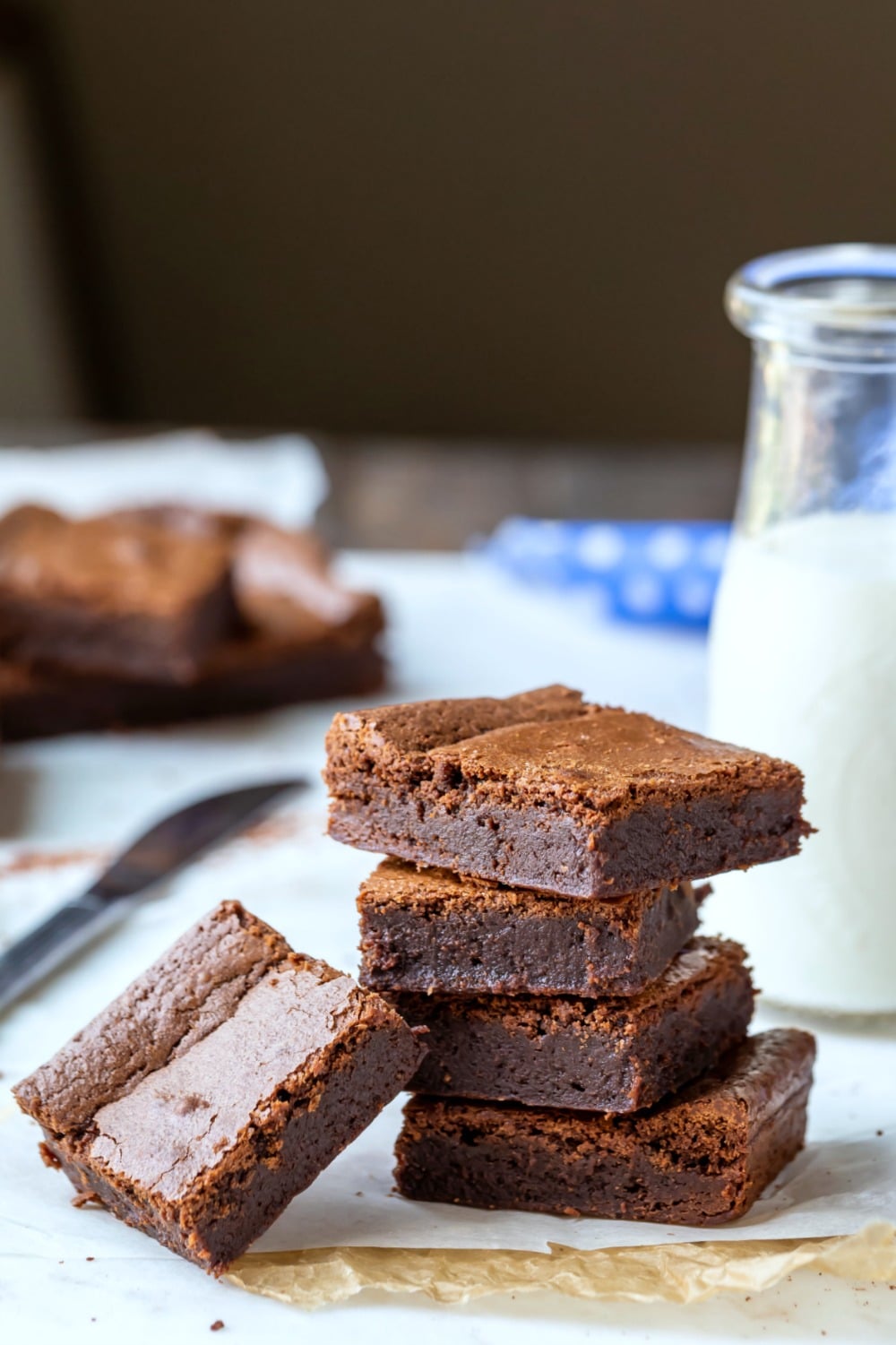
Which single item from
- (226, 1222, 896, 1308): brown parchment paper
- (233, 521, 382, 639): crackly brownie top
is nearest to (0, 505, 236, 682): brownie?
(233, 521, 382, 639): crackly brownie top

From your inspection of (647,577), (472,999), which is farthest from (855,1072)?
(647,577)

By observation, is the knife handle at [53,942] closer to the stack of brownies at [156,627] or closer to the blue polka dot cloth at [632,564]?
the stack of brownies at [156,627]

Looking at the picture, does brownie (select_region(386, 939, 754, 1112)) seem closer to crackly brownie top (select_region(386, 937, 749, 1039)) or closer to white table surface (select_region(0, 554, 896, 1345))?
crackly brownie top (select_region(386, 937, 749, 1039))

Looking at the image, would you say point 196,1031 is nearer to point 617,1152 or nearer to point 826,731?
point 617,1152

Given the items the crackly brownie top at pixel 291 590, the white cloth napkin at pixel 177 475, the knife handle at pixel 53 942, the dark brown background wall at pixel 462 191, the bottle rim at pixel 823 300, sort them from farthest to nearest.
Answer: the dark brown background wall at pixel 462 191 → the white cloth napkin at pixel 177 475 → the crackly brownie top at pixel 291 590 → the knife handle at pixel 53 942 → the bottle rim at pixel 823 300

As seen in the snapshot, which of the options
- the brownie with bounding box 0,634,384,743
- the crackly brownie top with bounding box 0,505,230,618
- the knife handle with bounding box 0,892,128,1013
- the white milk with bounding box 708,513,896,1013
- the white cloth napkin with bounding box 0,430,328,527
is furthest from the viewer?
the white cloth napkin with bounding box 0,430,328,527

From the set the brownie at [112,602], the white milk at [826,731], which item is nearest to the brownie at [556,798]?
the white milk at [826,731]
